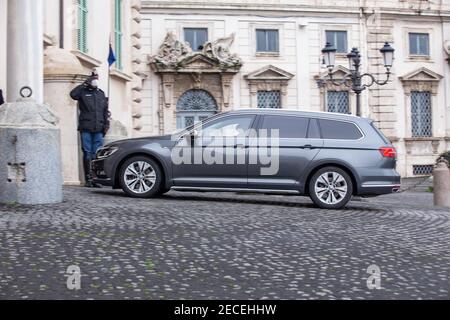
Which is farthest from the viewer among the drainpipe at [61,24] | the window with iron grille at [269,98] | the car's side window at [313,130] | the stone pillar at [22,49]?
the window with iron grille at [269,98]

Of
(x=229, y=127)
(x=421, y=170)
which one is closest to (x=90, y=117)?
(x=229, y=127)

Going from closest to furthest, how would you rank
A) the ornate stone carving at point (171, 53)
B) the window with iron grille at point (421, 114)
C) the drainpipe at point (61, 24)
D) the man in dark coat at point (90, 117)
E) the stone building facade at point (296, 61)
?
the man in dark coat at point (90, 117)
the drainpipe at point (61, 24)
the ornate stone carving at point (171, 53)
the stone building facade at point (296, 61)
the window with iron grille at point (421, 114)

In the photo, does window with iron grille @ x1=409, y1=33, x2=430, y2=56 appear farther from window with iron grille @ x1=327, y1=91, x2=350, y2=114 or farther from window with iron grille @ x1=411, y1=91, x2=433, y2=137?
window with iron grille @ x1=327, y1=91, x2=350, y2=114

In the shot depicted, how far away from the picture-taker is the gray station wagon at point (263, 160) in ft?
35.2

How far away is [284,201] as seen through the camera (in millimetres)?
11977

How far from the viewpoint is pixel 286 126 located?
11062 millimetres

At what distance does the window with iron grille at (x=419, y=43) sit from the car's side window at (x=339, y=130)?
77.0ft

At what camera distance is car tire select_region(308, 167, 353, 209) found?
10.7m

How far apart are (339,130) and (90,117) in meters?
4.67

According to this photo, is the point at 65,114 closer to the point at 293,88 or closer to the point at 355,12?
the point at 293,88

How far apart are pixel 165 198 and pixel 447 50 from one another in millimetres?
25521

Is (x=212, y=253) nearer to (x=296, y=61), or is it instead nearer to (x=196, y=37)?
(x=196, y=37)

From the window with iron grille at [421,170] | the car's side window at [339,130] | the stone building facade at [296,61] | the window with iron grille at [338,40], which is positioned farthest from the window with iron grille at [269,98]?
the car's side window at [339,130]

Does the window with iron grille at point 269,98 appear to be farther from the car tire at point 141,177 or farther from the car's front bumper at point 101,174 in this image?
the car tire at point 141,177
